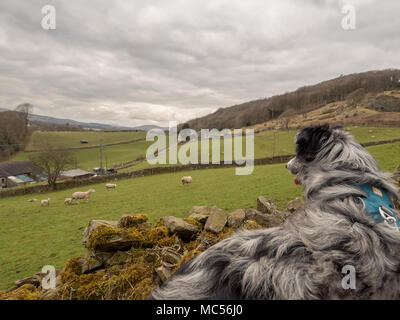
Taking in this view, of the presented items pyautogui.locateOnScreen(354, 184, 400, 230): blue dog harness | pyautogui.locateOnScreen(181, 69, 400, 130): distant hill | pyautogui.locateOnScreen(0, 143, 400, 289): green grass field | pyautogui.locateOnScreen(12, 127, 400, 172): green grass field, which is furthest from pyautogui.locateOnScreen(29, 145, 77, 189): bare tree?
pyautogui.locateOnScreen(181, 69, 400, 130): distant hill

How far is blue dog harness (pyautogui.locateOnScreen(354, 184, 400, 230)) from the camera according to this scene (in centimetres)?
177

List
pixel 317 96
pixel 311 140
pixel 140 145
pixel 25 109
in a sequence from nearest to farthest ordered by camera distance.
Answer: pixel 311 140 → pixel 25 109 → pixel 140 145 → pixel 317 96

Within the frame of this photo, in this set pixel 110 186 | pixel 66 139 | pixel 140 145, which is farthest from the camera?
pixel 66 139

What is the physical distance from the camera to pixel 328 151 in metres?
2.53

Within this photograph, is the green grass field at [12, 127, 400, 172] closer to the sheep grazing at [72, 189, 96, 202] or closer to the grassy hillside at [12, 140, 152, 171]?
the grassy hillside at [12, 140, 152, 171]

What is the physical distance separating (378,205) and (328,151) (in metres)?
0.81

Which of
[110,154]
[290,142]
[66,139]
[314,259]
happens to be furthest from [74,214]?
[66,139]

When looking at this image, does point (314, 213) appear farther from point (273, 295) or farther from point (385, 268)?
point (273, 295)

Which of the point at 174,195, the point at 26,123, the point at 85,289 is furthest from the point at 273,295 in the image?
the point at 26,123

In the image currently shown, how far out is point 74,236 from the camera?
1163 centimetres

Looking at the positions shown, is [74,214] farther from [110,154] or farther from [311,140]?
[110,154]

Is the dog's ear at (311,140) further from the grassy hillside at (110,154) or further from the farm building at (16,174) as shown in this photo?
the farm building at (16,174)

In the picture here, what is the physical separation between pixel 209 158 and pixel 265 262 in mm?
39942

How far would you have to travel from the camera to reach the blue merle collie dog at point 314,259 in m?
1.34
